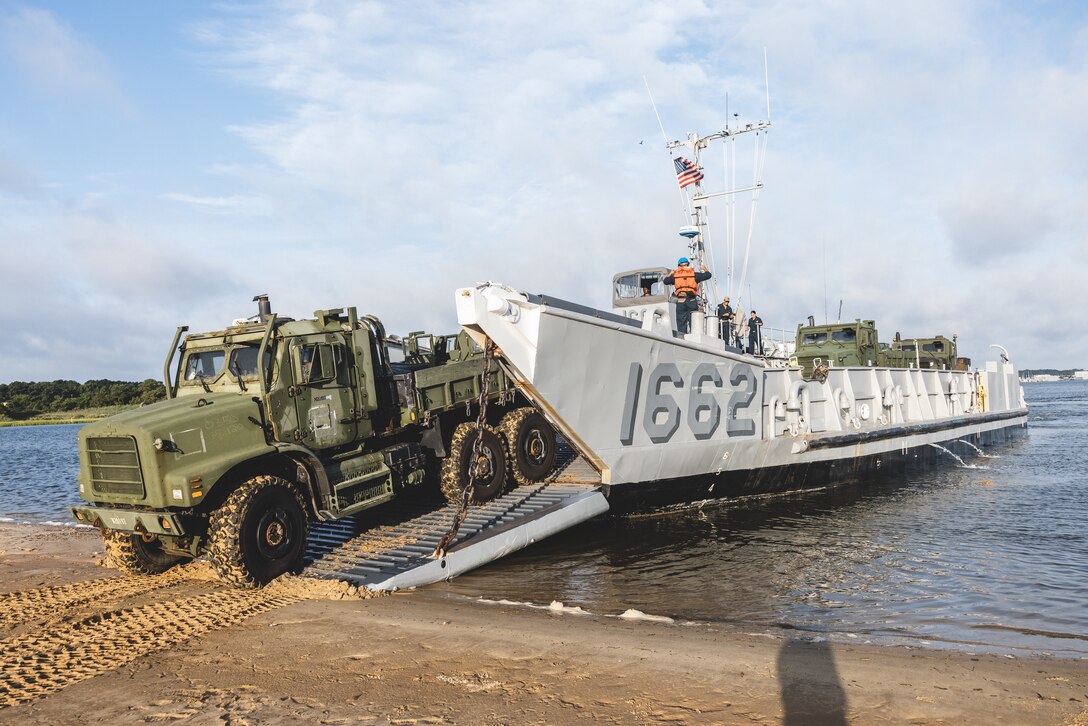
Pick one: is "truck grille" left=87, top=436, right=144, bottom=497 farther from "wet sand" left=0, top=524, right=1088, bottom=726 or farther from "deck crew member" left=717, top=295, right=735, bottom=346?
"deck crew member" left=717, top=295, right=735, bottom=346

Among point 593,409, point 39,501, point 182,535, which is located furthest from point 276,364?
point 39,501

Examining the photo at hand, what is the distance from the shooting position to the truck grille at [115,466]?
22.7 feet

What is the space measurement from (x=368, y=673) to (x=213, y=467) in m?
3.00

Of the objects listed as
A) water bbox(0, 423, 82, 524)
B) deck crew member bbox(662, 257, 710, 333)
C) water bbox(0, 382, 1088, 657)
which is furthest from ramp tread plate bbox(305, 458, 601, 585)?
water bbox(0, 423, 82, 524)

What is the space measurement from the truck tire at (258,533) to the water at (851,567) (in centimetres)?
173

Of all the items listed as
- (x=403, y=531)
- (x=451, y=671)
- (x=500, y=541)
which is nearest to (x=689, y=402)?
(x=500, y=541)

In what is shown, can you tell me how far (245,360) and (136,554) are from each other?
2.50 m

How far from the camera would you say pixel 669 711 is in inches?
166

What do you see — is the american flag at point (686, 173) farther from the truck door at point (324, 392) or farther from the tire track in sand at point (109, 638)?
the tire track in sand at point (109, 638)

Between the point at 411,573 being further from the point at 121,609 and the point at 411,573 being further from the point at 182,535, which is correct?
the point at 121,609

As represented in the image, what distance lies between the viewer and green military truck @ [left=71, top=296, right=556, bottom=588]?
22.8ft

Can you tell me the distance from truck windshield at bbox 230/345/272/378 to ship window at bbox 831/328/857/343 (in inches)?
613

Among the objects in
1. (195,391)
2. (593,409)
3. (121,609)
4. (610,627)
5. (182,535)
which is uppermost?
(195,391)

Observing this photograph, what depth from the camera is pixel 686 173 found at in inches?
647
